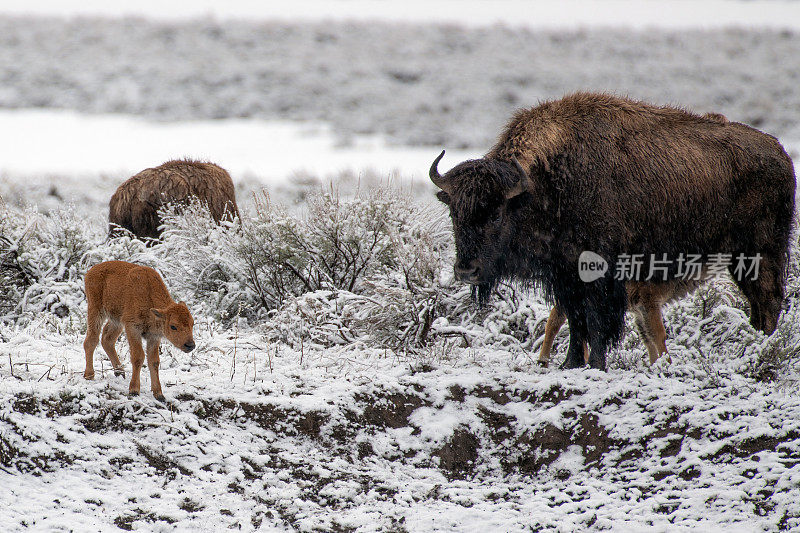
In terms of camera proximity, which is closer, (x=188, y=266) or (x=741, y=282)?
(x=741, y=282)

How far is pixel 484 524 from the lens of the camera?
399 centimetres

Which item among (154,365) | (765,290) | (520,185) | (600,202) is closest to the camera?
(154,365)

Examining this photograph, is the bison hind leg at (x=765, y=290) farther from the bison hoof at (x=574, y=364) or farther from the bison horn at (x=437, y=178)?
the bison horn at (x=437, y=178)

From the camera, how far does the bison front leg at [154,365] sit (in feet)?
15.3

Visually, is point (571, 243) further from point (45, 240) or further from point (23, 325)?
point (45, 240)

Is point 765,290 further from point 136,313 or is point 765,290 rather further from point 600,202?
point 136,313

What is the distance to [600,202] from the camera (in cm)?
582

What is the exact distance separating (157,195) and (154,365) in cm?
536

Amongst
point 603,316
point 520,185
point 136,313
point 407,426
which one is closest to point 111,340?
point 136,313

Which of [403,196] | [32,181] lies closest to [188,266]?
[403,196]

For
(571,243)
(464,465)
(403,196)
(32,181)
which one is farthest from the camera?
(32,181)

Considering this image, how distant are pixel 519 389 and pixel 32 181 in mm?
18042

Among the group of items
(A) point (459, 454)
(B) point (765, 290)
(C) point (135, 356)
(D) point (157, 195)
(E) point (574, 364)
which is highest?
(D) point (157, 195)

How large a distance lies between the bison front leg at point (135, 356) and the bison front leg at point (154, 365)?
5cm
